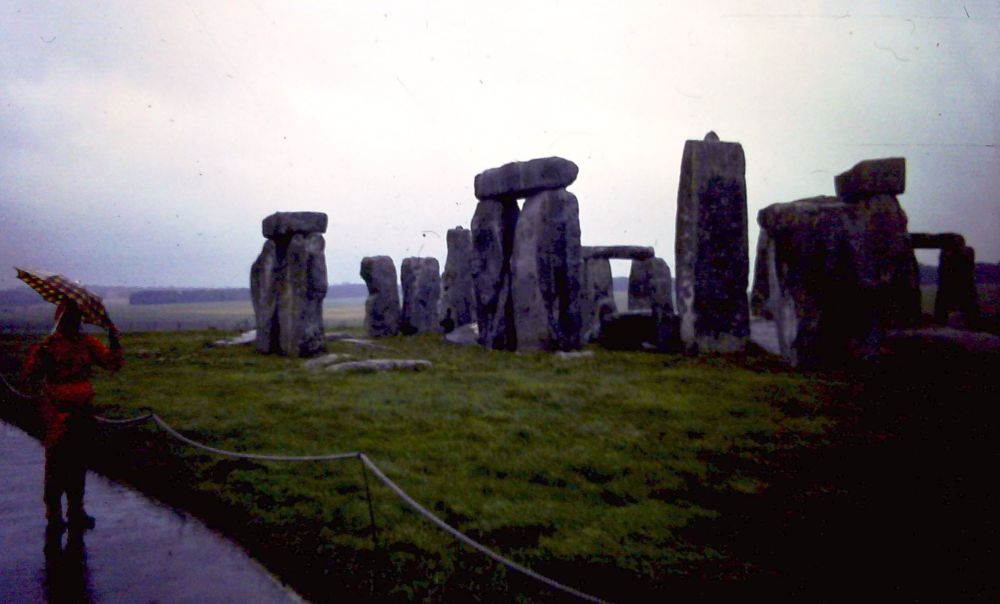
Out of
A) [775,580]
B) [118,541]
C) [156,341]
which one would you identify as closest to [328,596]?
[118,541]

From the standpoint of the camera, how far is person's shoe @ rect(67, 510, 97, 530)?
4426 millimetres

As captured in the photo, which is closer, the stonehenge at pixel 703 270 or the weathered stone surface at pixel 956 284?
the stonehenge at pixel 703 270

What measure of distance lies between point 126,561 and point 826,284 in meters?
8.49

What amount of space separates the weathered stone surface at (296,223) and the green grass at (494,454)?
364 cm

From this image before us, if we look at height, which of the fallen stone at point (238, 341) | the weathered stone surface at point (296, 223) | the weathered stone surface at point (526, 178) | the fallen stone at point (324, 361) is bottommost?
the fallen stone at point (324, 361)

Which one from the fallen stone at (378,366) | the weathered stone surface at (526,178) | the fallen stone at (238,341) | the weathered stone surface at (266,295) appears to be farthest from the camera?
the fallen stone at (238,341)

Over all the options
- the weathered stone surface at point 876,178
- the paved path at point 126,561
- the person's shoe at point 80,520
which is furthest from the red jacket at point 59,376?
the weathered stone surface at point 876,178

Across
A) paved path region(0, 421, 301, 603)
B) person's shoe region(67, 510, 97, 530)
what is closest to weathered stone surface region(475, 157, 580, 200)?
paved path region(0, 421, 301, 603)

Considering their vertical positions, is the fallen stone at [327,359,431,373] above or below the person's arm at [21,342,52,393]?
below

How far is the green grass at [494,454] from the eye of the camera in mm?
3980

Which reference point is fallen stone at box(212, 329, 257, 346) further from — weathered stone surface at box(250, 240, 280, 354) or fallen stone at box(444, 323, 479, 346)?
fallen stone at box(444, 323, 479, 346)

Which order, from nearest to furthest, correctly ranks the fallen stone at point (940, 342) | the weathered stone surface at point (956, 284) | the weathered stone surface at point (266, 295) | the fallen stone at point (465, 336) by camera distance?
the fallen stone at point (940, 342), the weathered stone surface at point (266, 295), the weathered stone surface at point (956, 284), the fallen stone at point (465, 336)

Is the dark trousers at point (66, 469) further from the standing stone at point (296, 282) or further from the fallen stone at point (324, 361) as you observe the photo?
the standing stone at point (296, 282)

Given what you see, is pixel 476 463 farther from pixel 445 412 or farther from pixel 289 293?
pixel 289 293
